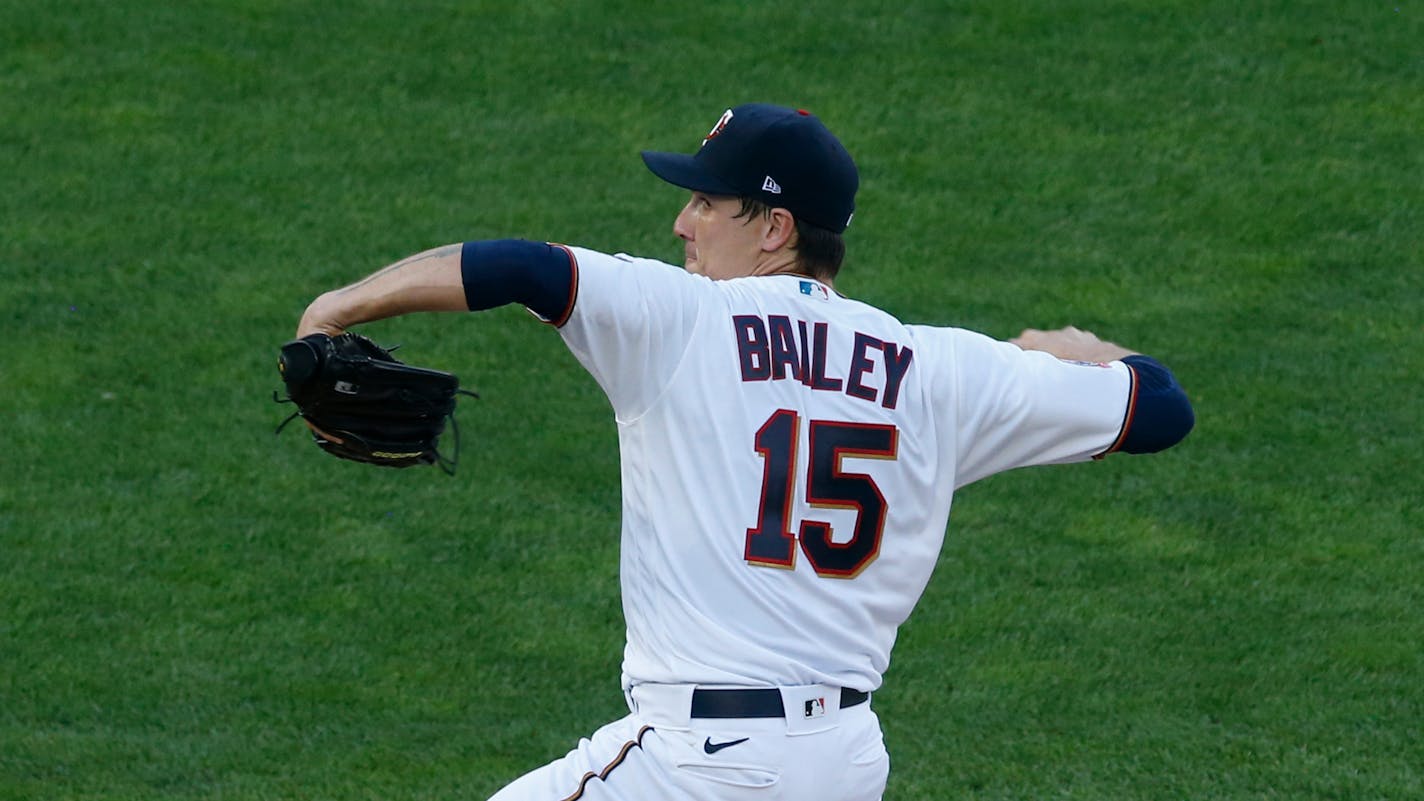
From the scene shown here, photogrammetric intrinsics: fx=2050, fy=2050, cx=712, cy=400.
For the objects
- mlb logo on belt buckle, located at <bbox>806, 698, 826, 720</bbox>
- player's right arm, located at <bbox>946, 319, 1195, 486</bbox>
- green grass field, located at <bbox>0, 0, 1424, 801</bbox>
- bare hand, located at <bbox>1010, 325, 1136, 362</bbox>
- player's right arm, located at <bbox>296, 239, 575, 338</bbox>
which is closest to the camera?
player's right arm, located at <bbox>296, 239, 575, 338</bbox>

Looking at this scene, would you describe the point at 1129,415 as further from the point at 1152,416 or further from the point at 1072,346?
the point at 1072,346

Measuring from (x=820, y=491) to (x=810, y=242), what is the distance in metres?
0.53

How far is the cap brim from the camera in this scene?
3930mm

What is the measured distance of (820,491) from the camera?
3.70m

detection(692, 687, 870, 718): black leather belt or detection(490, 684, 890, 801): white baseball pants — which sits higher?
detection(692, 687, 870, 718): black leather belt

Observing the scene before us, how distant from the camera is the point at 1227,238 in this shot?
10.0m

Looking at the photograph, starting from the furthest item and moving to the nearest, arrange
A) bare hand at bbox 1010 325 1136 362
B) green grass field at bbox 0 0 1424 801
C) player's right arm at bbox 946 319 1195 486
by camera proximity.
Result: green grass field at bbox 0 0 1424 801 < bare hand at bbox 1010 325 1136 362 < player's right arm at bbox 946 319 1195 486

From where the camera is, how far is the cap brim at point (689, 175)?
3.93 m

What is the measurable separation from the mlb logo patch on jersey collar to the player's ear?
14 centimetres

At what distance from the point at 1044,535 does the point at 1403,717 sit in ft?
5.40

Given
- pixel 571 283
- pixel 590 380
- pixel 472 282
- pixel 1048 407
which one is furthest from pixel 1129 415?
pixel 590 380

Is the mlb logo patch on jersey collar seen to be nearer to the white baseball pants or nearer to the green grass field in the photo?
the white baseball pants

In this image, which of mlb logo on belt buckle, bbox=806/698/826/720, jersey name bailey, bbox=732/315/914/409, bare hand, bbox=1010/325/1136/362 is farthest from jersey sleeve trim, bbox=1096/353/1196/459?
mlb logo on belt buckle, bbox=806/698/826/720

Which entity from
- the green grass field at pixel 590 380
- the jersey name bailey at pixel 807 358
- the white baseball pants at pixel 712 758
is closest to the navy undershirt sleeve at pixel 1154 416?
the jersey name bailey at pixel 807 358
